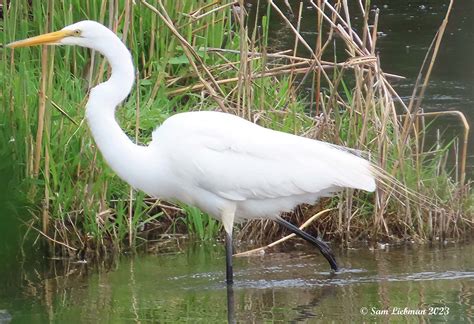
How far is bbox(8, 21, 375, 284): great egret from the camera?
196 inches

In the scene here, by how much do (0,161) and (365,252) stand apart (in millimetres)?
3370

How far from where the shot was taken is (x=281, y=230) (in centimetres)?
Result: 600

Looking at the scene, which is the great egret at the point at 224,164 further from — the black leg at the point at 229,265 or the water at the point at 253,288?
the water at the point at 253,288

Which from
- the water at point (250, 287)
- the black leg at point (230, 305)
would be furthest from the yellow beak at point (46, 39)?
the black leg at point (230, 305)

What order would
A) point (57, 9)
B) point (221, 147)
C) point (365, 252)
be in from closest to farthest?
point (221, 147) < point (365, 252) < point (57, 9)

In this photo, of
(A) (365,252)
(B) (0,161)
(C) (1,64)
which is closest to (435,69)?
(A) (365,252)

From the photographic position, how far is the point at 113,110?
4898 millimetres

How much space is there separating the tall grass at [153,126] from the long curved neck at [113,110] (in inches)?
20.9

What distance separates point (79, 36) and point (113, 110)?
407 mm

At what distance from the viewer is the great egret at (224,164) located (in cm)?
497

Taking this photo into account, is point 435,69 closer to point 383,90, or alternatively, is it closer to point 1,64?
point 383,90

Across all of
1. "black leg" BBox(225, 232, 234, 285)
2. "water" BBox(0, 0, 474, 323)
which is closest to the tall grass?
"water" BBox(0, 0, 474, 323)

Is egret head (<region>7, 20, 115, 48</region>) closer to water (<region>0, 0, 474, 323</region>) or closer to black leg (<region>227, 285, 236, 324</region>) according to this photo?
water (<region>0, 0, 474, 323</region>)

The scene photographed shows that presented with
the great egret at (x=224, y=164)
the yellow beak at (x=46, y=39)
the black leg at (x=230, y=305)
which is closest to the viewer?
the black leg at (x=230, y=305)
